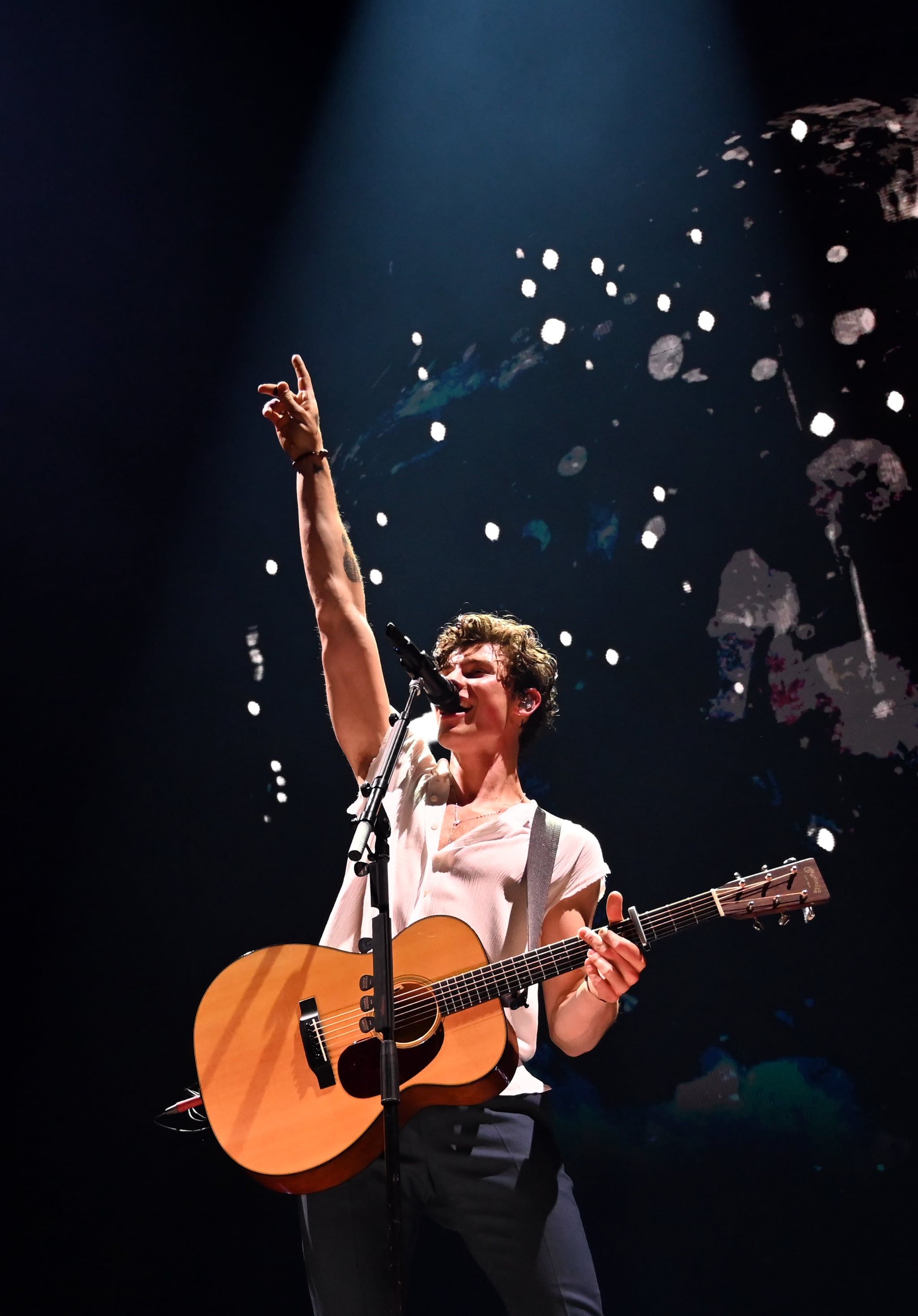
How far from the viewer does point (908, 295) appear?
2.75m

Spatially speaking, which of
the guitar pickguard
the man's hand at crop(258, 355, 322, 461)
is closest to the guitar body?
the guitar pickguard

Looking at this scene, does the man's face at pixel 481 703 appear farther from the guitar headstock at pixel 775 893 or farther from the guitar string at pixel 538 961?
the guitar headstock at pixel 775 893

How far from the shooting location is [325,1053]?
2.17m

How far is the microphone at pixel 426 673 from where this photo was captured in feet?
6.63

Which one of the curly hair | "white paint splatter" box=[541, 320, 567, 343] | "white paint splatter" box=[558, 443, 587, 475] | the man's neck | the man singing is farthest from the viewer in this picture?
"white paint splatter" box=[541, 320, 567, 343]

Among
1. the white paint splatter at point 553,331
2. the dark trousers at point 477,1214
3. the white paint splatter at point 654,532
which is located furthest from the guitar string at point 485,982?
the white paint splatter at point 553,331

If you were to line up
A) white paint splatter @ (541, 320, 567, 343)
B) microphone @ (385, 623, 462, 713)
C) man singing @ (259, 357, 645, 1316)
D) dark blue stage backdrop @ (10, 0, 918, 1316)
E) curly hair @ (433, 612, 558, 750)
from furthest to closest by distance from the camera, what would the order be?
1. white paint splatter @ (541, 320, 567, 343)
2. curly hair @ (433, 612, 558, 750)
3. dark blue stage backdrop @ (10, 0, 918, 1316)
4. man singing @ (259, 357, 645, 1316)
5. microphone @ (385, 623, 462, 713)

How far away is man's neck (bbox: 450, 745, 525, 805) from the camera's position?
2.72 meters

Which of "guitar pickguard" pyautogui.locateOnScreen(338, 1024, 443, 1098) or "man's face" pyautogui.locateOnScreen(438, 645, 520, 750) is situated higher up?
"man's face" pyautogui.locateOnScreen(438, 645, 520, 750)

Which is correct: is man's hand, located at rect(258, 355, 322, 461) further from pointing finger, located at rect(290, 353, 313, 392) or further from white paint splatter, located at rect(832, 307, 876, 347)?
white paint splatter, located at rect(832, 307, 876, 347)

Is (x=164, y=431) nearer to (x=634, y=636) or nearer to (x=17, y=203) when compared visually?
(x=17, y=203)

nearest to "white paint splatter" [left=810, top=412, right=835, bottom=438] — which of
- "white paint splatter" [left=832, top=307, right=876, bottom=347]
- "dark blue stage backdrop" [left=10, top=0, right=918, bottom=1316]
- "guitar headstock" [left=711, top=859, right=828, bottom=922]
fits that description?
"dark blue stage backdrop" [left=10, top=0, right=918, bottom=1316]

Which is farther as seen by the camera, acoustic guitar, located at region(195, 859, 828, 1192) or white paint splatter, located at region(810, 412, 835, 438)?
white paint splatter, located at region(810, 412, 835, 438)

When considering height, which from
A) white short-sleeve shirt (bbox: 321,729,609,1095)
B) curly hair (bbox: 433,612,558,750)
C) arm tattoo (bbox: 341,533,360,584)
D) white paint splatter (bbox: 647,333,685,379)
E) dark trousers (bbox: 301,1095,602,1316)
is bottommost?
dark trousers (bbox: 301,1095,602,1316)
